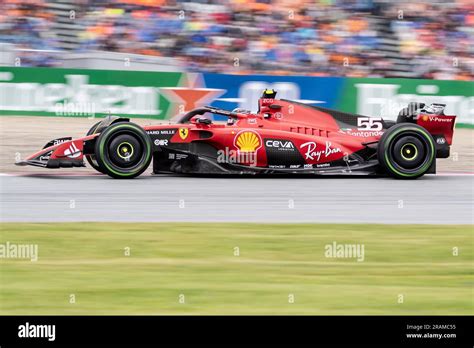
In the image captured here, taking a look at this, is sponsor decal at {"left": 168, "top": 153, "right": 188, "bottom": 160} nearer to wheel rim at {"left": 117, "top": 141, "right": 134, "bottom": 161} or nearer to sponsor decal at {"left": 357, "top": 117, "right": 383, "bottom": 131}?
wheel rim at {"left": 117, "top": 141, "right": 134, "bottom": 161}

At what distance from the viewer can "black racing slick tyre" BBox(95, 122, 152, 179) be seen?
12.2 metres

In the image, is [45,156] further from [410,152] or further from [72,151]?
[410,152]

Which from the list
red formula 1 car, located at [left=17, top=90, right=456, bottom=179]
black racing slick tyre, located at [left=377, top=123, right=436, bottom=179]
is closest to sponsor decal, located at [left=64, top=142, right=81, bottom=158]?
red formula 1 car, located at [left=17, top=90, right=456, bottom=179]

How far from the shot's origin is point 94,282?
6.77 m

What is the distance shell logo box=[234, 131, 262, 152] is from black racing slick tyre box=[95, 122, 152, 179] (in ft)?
3.95

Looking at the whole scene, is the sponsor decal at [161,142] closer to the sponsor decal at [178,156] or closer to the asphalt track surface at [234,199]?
the sponsor decal at [178,156]

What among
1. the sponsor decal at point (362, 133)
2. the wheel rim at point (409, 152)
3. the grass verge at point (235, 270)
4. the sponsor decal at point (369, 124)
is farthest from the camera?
the sponsor decal at point (369, 124)

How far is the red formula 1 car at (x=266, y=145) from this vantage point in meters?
12.2

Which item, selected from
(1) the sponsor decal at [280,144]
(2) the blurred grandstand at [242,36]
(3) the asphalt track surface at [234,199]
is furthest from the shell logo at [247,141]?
(2) the blurred grandstand at [242,36]

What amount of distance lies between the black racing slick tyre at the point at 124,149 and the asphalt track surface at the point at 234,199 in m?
0.23

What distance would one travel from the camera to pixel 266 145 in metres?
12.3

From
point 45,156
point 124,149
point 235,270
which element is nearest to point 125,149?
point 124,149

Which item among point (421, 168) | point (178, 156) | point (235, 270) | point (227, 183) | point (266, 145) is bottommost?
point (235, 270)

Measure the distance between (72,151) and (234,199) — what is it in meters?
2.48
